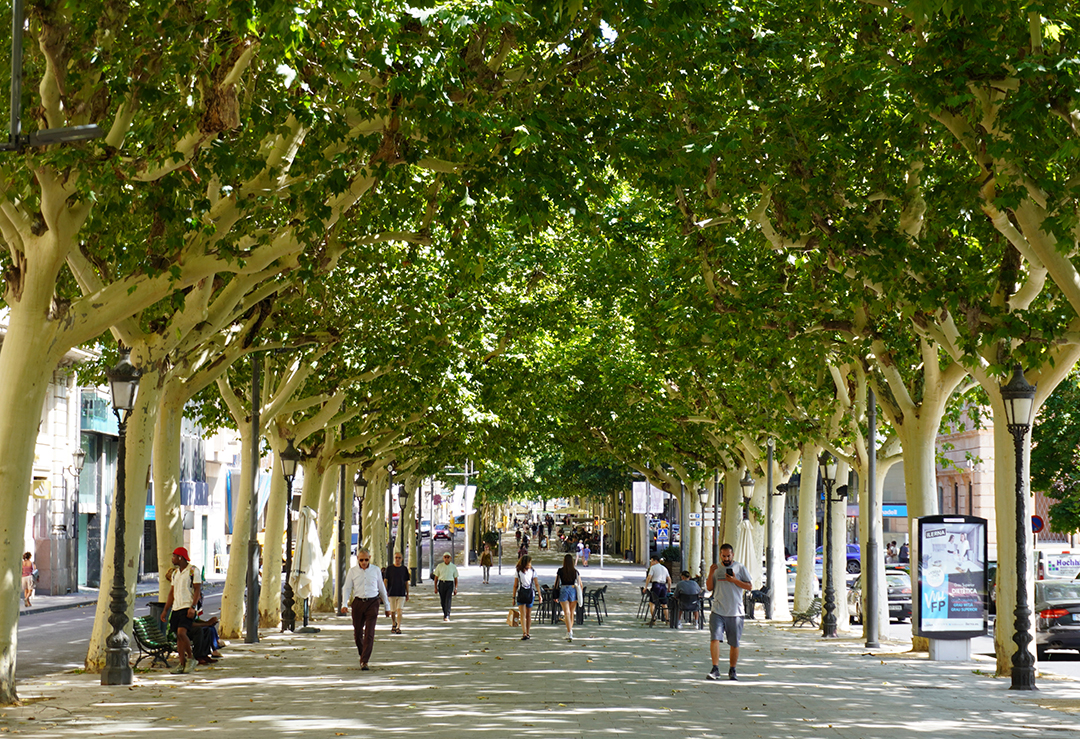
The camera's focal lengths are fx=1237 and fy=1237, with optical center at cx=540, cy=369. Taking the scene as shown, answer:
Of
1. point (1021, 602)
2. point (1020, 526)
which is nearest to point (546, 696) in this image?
point (1021, 602)

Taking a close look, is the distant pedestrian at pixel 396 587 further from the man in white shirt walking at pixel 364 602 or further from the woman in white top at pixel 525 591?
the man in white shirt walking at pixel 364 602

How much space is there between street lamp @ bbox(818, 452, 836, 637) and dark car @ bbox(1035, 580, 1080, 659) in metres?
4.78

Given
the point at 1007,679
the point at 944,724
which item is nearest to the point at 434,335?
the point at 1007,679

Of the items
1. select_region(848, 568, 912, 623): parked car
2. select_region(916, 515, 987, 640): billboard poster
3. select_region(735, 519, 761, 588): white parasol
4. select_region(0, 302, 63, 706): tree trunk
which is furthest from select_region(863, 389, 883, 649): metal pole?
select_region(0, 302, 63, 706): tree trunk

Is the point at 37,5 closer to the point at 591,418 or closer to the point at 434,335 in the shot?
the point at 434,335

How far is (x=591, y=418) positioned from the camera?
39875 millimetres

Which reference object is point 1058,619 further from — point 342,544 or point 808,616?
point 342,544

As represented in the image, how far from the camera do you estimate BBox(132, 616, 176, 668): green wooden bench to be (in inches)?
677

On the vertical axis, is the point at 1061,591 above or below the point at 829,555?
below

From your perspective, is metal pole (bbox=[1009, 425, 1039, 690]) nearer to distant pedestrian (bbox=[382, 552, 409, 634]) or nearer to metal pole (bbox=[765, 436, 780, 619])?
distant pedestrian (bbox=[382, 552, 409, 634])

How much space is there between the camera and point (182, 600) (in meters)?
17.2

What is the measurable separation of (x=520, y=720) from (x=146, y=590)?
3470 cm

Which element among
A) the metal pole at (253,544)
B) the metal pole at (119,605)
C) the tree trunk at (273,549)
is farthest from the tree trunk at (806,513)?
the metal pole at (119,605)

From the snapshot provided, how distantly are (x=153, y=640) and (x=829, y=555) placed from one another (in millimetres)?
14269
